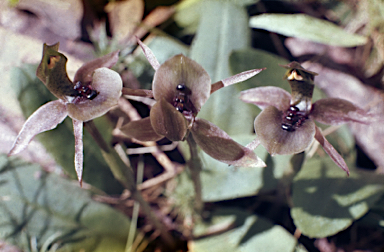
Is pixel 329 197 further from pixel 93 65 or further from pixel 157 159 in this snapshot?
pixel 93 65

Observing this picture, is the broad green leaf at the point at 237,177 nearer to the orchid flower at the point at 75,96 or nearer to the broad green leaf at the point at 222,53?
the broad green leaf at the point at 222,53

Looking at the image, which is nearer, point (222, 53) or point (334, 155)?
point (334, 155)

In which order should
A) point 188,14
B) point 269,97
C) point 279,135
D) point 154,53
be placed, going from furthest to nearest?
point 188,14 < point 154,53 < point 269,97 < point 279,135

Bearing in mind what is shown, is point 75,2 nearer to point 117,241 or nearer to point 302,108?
point 117,241

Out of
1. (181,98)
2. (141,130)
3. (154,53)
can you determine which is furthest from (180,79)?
(154,53)

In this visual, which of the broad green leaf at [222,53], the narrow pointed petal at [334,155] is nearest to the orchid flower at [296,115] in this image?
the narrow pointed petal at [334,155]

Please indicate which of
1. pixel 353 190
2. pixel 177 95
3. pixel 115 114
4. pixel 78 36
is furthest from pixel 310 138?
pixel 78 36

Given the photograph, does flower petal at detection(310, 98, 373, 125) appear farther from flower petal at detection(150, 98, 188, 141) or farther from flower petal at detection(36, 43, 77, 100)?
flower petal at detection(36, 43, 77, 100)

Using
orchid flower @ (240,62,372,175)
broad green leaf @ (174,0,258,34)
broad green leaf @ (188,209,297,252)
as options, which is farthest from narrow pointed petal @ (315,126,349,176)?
broad green leaf @ (174,0,258,34)
